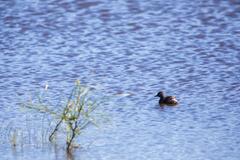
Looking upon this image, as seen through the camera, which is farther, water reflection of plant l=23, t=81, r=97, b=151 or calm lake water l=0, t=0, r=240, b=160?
calm lake water l=0, t=0, r=240, b=160

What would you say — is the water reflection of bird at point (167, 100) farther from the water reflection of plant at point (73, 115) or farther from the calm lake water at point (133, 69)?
the water reflection of plant at point (73, 115)

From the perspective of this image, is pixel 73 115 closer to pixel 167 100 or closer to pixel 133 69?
pixel 167 100

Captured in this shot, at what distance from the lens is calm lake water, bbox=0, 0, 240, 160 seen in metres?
11.9

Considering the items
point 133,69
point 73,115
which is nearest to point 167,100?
point 73,115

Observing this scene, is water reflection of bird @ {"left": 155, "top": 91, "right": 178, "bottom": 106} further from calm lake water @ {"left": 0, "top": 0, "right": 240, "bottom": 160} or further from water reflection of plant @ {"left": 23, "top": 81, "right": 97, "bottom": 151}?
water reflection of plant @ {"left": 23, "top": 81, "right": 97, "bottom": 151}

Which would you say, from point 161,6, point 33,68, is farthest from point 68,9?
point 33,68

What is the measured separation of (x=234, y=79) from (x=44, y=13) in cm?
486

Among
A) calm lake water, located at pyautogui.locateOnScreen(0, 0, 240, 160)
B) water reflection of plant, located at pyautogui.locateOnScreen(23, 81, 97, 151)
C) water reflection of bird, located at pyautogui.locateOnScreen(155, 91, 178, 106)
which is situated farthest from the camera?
water reflection of bird, located at pyautogui.locateOnScreen(155, 91, 178, 106)

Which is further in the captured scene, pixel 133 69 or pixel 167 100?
pixel 133 69

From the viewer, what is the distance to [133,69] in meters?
15.4

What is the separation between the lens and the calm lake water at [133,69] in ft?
38.9

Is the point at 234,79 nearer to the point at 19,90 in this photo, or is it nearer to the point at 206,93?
the point at 206,93

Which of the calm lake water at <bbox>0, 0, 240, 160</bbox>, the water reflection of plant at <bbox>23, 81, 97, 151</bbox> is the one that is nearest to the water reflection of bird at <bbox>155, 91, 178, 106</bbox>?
the calm lake water at <bbox>0, 0, 240, 160</bbox>

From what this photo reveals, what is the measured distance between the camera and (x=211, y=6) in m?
18.3
